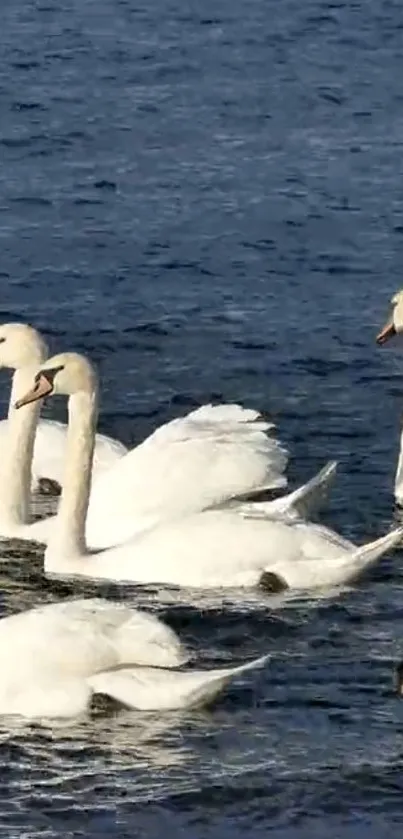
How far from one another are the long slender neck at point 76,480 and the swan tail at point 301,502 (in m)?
0.96

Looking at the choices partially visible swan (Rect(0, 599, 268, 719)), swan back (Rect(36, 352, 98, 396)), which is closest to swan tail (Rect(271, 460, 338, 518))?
swan back (Rect(36, 352, 98, 396))

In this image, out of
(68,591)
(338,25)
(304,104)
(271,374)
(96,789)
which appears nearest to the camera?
(96,789)

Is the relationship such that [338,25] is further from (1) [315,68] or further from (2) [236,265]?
(2) [236,265]

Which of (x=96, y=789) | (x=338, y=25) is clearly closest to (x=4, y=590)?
(x=96, y=789)

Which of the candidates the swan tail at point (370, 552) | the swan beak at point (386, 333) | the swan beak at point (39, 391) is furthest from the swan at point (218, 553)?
the swan beak at point (386, 333)

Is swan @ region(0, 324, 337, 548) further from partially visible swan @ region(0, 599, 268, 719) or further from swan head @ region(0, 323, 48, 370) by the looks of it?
partially visible swan @ region(0, 599, 268, 719)

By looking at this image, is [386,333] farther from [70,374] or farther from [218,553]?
[218,553]

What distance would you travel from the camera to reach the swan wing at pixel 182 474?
15820 mm

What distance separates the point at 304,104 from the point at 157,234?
4.21m

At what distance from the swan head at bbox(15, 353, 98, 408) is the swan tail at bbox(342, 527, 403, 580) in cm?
204

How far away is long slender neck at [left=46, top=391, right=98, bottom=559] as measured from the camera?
15570 millimetres

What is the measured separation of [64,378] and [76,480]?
62cm

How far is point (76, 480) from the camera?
51.6 ft

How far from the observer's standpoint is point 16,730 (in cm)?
1288
